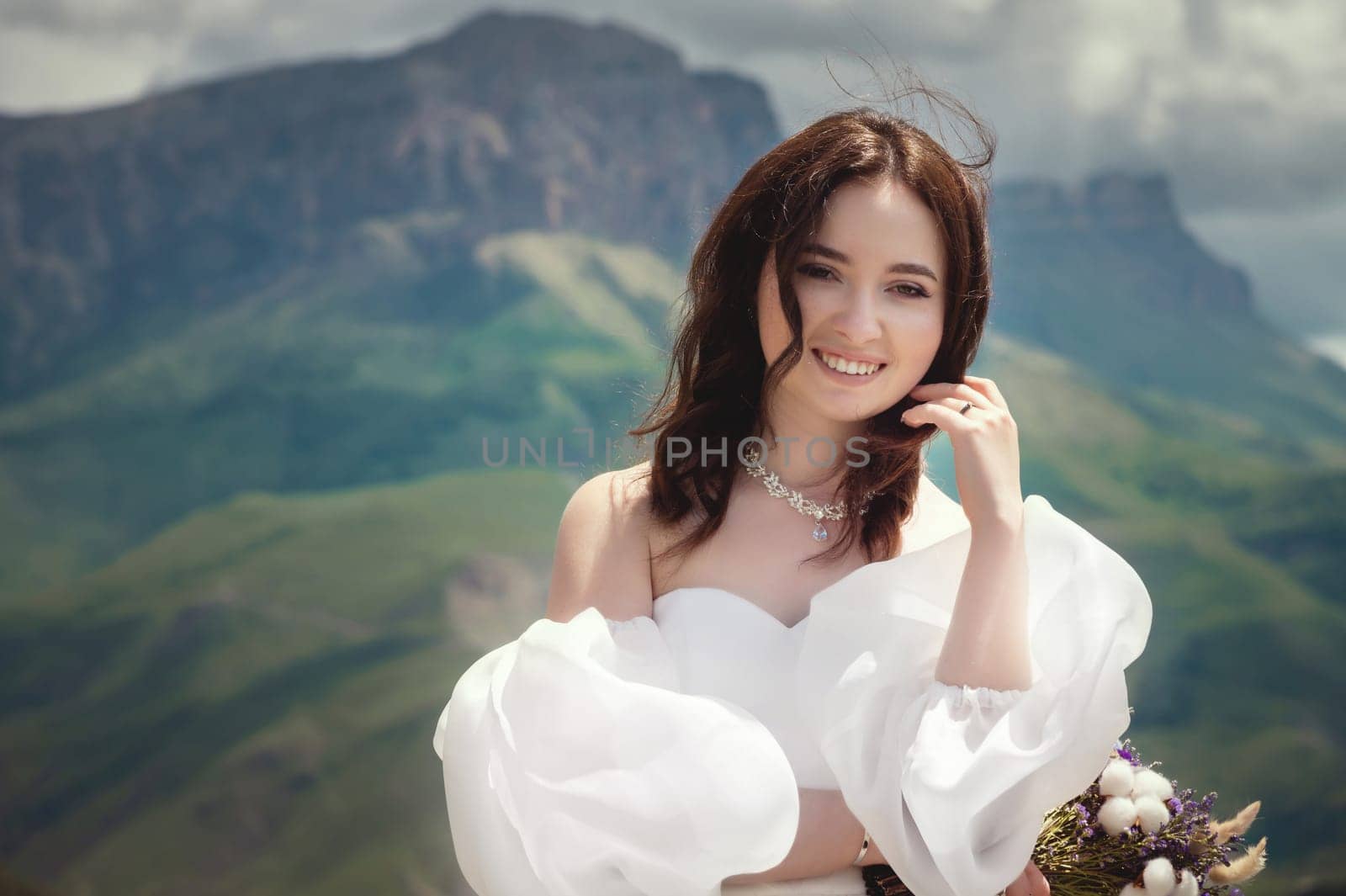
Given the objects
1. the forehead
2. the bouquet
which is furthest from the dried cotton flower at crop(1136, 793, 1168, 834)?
the forehead

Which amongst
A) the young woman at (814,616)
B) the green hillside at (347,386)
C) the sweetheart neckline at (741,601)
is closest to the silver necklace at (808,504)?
the young woman at (814,616)

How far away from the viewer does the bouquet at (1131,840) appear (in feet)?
6.46

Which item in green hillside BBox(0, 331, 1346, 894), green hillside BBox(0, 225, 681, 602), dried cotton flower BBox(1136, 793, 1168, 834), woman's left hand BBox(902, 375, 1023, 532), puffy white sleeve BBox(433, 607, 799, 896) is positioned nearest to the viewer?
puffy white sleeve BBox(433, 607, 799, 896)

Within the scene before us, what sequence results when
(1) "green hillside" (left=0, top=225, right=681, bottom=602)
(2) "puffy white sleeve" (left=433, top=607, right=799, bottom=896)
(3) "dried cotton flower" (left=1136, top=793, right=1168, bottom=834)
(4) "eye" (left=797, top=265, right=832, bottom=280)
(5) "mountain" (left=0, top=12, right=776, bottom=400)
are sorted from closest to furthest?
1. (2) "puffy white sleeve" (left=433, top=607, right=799, bottom=896)
2. (4) "eye" (left=797, top=265, right=832, bottom=280)
3. (3) "dried cotton flower" (left=1136, top=793, right=1168, bottom=834)
4. (1) "green hillside" (left=0, top=225, right=681, bottom=602)
5. (5) "mountain" (left=0, top=12, right=776, bottom=400)

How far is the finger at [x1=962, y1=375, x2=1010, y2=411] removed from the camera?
1.83 meters

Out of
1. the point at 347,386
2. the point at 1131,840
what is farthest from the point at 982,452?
the point at 347,386

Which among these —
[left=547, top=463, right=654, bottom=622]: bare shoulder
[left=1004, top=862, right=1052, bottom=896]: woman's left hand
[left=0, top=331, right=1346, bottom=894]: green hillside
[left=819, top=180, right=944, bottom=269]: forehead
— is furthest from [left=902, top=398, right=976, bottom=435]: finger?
[left=0, top=331, right=1346, bottom=894]: green hillside

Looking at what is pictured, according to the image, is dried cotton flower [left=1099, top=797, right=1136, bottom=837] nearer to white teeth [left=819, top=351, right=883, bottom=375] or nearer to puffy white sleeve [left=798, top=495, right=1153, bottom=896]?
puffy white sleeve [left=798, top=495, right=1153, bottom=896]

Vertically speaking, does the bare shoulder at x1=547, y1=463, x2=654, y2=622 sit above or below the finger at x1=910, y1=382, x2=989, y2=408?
below

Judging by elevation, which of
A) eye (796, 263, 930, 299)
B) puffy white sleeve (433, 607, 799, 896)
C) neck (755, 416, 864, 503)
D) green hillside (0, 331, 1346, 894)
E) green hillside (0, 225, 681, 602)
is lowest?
green hillside (0, 331, 1346, 894)

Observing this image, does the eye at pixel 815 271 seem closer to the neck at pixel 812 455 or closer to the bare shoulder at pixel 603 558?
the neck at pixel 812 455

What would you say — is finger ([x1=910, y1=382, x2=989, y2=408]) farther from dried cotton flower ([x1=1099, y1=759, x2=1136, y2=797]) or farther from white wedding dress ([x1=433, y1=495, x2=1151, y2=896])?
dried cotton flower ([x1=1099, y1=759, x2=1136, y2=797])

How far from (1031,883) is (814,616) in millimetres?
513

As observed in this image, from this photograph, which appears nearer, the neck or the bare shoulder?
the bare shoulder
